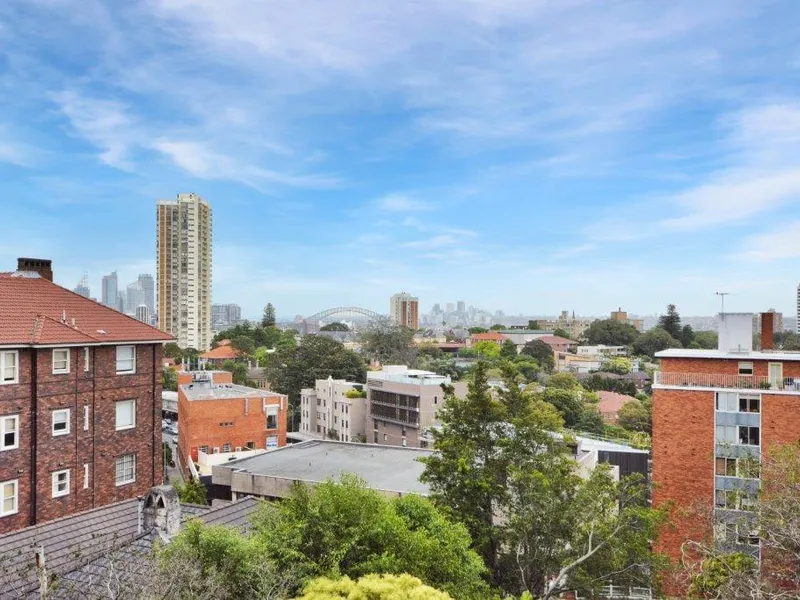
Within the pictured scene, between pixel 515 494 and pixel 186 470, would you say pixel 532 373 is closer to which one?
pixel 186 470

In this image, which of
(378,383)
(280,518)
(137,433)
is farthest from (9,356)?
(378,383)

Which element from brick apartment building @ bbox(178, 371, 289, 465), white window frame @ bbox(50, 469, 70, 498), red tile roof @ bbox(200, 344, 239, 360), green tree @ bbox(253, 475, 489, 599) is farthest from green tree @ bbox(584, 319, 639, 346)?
green tree @ bbox(253, 475, 489, 599)

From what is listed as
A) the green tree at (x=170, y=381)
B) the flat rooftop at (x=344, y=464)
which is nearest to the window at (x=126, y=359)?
the flat rooftop at (x=344, y=464)

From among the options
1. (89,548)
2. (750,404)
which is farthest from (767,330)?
(89,548)

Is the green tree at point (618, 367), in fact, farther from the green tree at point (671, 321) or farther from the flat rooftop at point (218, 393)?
the flat rooftop at point (218, 393)

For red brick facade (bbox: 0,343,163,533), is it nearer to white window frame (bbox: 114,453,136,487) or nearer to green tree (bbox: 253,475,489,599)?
white window frame (bbox: 114,453,136,487)

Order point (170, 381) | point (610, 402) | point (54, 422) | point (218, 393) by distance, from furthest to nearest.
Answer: point (170, 381), point (610, 402), point (218, 393), point (54, 422)

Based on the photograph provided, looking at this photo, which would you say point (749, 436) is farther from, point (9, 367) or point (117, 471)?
point (9, 367)
